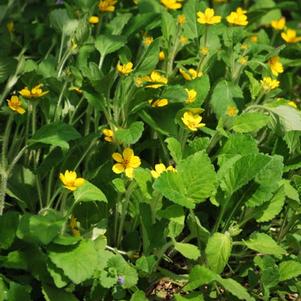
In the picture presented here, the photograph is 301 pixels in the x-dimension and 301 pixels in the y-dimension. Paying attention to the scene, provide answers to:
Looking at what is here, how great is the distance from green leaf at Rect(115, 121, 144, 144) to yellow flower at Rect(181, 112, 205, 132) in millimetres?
204

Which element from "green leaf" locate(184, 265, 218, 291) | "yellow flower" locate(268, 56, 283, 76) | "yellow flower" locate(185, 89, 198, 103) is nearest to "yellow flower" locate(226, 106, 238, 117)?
"yellow flower" locate(185, 89, 198, 103)

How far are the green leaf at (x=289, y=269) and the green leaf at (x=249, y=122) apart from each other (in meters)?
0.51

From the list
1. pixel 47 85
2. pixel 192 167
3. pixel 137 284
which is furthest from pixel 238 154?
pixel 47 85

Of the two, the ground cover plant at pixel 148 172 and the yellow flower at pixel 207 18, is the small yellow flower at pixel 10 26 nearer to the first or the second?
the ground cover plant at pixel 148 172

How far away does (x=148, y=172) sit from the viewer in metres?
2.26

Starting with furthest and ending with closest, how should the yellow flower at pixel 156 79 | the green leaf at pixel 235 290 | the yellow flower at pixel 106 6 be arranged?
1. the yellow flower at pixel 106 6
2. the yellow flower at pixel 156 79
3. the green leaf at pixel 235 290

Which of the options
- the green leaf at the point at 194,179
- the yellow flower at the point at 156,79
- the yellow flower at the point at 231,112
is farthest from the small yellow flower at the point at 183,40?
the green leaf at the point at 194,179

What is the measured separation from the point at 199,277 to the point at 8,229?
0.65 metres

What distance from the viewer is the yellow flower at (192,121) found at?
93.8 inches

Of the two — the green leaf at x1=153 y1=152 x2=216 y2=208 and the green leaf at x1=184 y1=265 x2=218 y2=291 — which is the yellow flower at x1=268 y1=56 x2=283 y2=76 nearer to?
the green leaf at x1=153 y1=152 x2=216 y2=208

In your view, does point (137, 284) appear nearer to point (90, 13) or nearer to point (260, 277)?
point (260, 277)

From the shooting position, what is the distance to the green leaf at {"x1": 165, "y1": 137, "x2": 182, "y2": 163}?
7.59 ft

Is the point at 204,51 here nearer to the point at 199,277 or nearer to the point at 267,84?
the point at 267,84

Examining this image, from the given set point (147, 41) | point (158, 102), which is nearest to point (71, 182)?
point (158, 102)
